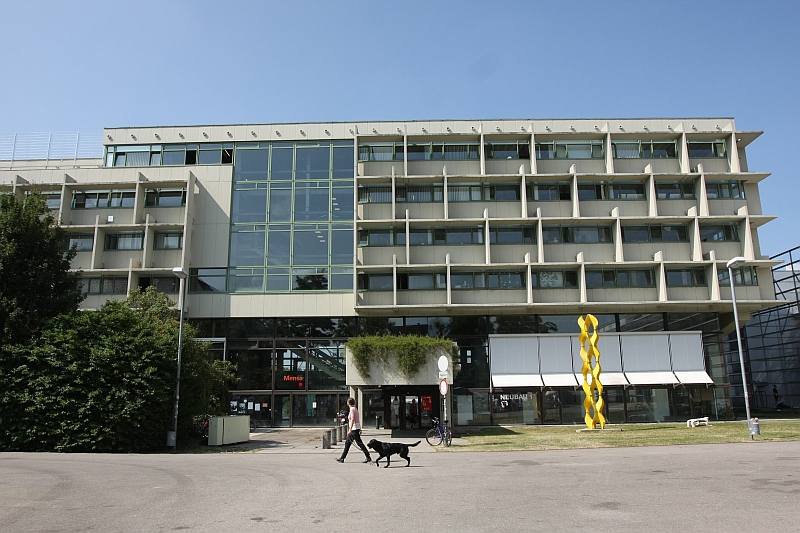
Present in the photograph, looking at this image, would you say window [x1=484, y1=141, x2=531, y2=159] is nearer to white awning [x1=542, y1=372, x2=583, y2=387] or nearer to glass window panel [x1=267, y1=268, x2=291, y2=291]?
white awning [x1=542, y1=372, x2=583, y2=387]

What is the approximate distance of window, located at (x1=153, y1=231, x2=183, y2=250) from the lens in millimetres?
40938

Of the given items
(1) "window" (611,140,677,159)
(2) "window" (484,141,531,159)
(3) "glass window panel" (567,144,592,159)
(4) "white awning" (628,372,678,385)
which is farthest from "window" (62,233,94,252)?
(1) "window" (611,140,677,159)

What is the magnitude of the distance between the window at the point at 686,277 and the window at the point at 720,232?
2.30m

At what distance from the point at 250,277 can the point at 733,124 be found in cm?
3381

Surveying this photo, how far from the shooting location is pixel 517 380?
38188 mm

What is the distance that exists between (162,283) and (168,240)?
295 cm

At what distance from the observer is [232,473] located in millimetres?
15641

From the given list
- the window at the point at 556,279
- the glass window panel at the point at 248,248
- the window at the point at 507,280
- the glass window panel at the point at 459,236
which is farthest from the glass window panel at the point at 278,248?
the window at the point at 556,279

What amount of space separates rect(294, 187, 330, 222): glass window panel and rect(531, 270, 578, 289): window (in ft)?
47.4

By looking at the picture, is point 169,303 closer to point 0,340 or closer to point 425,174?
point 0,340

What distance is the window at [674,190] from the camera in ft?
133

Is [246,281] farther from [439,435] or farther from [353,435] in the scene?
[353,435]

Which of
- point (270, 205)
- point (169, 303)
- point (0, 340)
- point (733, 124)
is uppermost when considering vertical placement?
point (733, 124)

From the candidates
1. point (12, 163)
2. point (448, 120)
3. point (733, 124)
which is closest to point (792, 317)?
point (733, 124)
